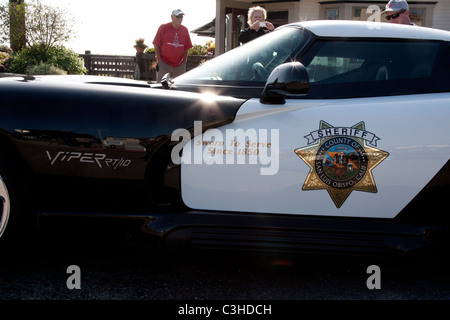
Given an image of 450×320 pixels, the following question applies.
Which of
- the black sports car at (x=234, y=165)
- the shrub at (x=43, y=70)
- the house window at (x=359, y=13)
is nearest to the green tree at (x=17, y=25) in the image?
the shrub at (x=43, y=70)

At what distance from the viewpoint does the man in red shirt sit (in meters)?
7.89

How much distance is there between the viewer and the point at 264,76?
2801 millimetres

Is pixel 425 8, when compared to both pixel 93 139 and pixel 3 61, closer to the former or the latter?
pixel 3 61

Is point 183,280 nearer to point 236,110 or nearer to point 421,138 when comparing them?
point 236,110

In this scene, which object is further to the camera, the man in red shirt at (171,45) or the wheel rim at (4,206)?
the man in red shirt at (171,45)

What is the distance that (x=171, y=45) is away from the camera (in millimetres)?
7887

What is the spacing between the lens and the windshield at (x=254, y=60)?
2812mm

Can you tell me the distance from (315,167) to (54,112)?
123 cm

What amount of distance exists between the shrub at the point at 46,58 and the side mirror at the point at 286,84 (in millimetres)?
11789

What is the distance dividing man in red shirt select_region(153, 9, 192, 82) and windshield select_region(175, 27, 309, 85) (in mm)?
4856

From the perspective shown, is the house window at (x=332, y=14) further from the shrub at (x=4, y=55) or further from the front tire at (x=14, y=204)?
the front tire at (x=14, y=204)

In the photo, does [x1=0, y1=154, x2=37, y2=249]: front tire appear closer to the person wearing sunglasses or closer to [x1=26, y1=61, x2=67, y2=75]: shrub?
the person wearing sunglasses

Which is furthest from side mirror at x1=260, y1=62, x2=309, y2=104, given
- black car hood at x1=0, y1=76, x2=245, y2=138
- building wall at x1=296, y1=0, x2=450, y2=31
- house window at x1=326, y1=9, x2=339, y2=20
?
house window at x1=326, y1=9, x2=339, y2=20
